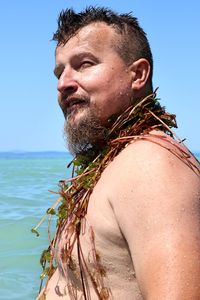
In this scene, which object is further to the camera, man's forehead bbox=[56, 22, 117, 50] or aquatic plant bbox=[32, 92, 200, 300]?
man's forehead bbox=[56, 22, 117, 50]

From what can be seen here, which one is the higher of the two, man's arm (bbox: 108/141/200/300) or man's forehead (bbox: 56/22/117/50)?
man's forehead (bbox: 56/22/117/50)

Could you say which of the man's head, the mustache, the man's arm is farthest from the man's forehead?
the man's arm

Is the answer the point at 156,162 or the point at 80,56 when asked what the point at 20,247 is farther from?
the point at 156,162

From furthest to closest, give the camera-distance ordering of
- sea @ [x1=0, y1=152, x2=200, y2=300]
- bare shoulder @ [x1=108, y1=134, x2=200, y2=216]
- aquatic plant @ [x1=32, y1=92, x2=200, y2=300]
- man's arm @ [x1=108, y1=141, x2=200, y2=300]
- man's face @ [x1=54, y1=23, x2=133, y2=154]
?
1. sea @ [x1=0, y1=152, x2=200, y2=300]
2. man's face @ [x1=54, y1=23, x2=133, y2=154]
3. aquatic plant @ [x1=32, y1=92, x2=200, y2=300]
4. bare shoulder @ [x1=108, y1=134, x2=200, y2=216]
5. man's arm @ [x1=108, y1=141, x2=200, y2=300]

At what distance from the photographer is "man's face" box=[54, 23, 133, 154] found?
2.42 metres

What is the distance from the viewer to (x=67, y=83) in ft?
8.29

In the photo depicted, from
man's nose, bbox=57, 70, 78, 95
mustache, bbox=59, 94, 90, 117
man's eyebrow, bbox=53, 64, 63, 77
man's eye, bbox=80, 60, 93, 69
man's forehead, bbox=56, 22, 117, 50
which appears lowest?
mustache, bbox=59, 94, 90, 117

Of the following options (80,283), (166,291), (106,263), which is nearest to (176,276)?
(166,291)

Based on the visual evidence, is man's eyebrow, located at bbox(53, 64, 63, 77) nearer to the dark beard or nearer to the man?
the man

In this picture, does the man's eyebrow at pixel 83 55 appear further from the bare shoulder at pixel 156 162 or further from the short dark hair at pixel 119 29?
the bare shoulder at pixel 156 162

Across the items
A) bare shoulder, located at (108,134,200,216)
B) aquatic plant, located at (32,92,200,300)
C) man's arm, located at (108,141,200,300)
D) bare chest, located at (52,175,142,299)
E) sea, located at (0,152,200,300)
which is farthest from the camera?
sea, located at (0,152,200,300)

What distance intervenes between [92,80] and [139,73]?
9.2 inches

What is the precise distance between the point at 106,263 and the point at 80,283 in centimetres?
19

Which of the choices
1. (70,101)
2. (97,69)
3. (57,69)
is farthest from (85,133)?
(57,69)
